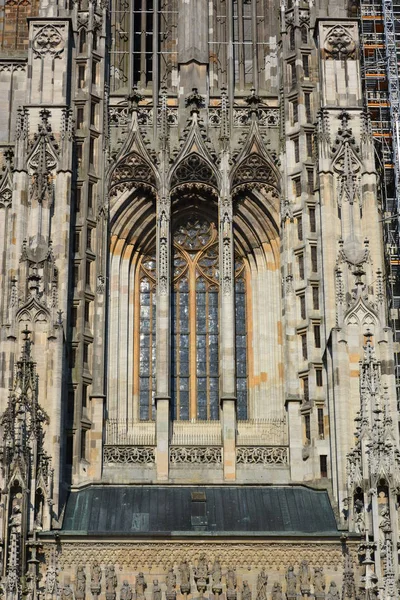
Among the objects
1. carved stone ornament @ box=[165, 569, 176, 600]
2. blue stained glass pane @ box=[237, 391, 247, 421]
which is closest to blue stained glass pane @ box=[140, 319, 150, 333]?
blue stained glass pane @ box=[237, 391, 247, 421]

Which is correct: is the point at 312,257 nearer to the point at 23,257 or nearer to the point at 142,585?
the point at 23,257

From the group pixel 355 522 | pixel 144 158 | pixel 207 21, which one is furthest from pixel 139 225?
pixel 355 522

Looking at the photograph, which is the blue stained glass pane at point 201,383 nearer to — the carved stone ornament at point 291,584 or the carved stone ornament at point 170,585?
the carved stone ornament at point 170,585

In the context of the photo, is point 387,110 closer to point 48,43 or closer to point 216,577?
point 48,43

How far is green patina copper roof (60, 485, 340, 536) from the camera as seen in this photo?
2989 centimetres

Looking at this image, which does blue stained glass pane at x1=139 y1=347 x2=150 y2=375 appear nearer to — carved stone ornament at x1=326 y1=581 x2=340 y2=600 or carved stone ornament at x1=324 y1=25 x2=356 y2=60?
carved stone ornament at x1=326 y1=581 x2=340 y2=600

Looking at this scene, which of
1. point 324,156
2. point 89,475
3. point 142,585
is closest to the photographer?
point 142,585

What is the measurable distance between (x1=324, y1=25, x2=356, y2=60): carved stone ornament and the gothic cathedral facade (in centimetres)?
10

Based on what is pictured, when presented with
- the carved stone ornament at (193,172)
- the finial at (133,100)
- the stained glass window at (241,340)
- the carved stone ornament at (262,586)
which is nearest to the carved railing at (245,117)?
the carved stone ornament at (193,172)

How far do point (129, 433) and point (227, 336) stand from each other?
3.76m

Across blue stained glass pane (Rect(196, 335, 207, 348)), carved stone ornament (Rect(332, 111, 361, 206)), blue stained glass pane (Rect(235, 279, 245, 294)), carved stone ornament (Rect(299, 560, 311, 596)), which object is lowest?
carved stone ornament (Rect(299, 560, 311, 596))

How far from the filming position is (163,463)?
105 ft

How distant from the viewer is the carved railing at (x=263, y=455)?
3247cm

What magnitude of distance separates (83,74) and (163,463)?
1192cm
